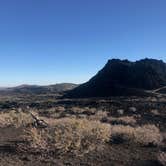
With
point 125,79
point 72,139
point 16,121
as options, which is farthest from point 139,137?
point 125,79

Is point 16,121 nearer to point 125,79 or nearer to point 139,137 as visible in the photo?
point 139,137

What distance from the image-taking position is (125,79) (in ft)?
248

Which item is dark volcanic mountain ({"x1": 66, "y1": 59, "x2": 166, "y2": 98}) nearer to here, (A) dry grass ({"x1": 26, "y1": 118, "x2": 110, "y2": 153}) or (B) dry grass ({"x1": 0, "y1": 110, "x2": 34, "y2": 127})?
(B) dry grass ({"x1": 0, "y1": 110, "x2": 34, "y2": 127})

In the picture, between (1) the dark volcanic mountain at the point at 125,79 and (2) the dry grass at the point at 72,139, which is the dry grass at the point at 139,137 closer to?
(2) the dry grass at the point at 72,139

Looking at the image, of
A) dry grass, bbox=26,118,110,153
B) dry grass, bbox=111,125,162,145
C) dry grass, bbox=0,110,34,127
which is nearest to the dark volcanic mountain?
dry grass, bbox=0,110,34,127

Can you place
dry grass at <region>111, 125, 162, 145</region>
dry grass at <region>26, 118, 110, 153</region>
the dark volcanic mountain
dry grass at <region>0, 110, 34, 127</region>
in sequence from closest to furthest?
dry grass at <region>26, 118, 110, 153</region>
dry grass at <region>111, 125, 162, 145</region>
dry grass at <region>0, 110, 34, 127</region>
the dark volcanic mountain

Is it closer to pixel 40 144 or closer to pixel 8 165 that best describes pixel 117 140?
pixel 40 144

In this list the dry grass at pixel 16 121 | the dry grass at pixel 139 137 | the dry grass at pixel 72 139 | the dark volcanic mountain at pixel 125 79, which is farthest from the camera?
the dark volcanic mountain at pixel 125 79

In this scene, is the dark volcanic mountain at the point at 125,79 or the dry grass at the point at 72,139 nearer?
the dry grass at the point at 72,139

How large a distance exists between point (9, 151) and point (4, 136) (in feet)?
11.0

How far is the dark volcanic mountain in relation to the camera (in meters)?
70.4

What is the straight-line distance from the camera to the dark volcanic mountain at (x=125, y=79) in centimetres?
7040

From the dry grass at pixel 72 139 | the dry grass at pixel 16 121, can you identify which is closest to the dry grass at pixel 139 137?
the dry grass at pixel 72 139

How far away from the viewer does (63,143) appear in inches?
514
